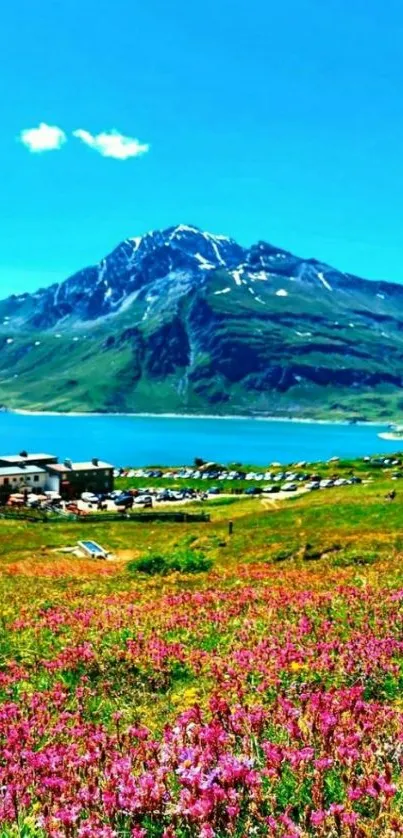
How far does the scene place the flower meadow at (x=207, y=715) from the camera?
14.9 feet

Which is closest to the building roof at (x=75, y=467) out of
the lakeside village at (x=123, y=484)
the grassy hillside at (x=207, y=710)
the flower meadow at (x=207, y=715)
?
the lakeside village at (x=123, y=484)

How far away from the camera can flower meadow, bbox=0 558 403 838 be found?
14.9 feet

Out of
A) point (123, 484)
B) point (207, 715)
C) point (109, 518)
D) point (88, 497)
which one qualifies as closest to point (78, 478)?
point (88, 497)

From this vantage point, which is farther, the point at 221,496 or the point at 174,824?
the point at 221,496

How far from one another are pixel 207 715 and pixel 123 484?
154 meters

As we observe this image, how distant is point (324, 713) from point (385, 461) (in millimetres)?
175441

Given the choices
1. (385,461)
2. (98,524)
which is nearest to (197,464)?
(385,461)

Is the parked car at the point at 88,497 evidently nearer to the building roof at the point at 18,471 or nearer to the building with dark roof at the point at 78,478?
the building with dark roof at the point at 78,478

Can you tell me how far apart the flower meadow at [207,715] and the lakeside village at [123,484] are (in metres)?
94.3

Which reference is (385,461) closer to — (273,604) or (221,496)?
(221,496)

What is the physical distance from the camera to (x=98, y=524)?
272ft

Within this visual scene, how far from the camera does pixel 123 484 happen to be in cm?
16012

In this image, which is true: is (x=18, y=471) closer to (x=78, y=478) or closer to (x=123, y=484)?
(x=78, y=478)

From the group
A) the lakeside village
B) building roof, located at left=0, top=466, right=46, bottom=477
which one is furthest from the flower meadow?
building roof, located at left=0, top=466, right=46, bottom=477
